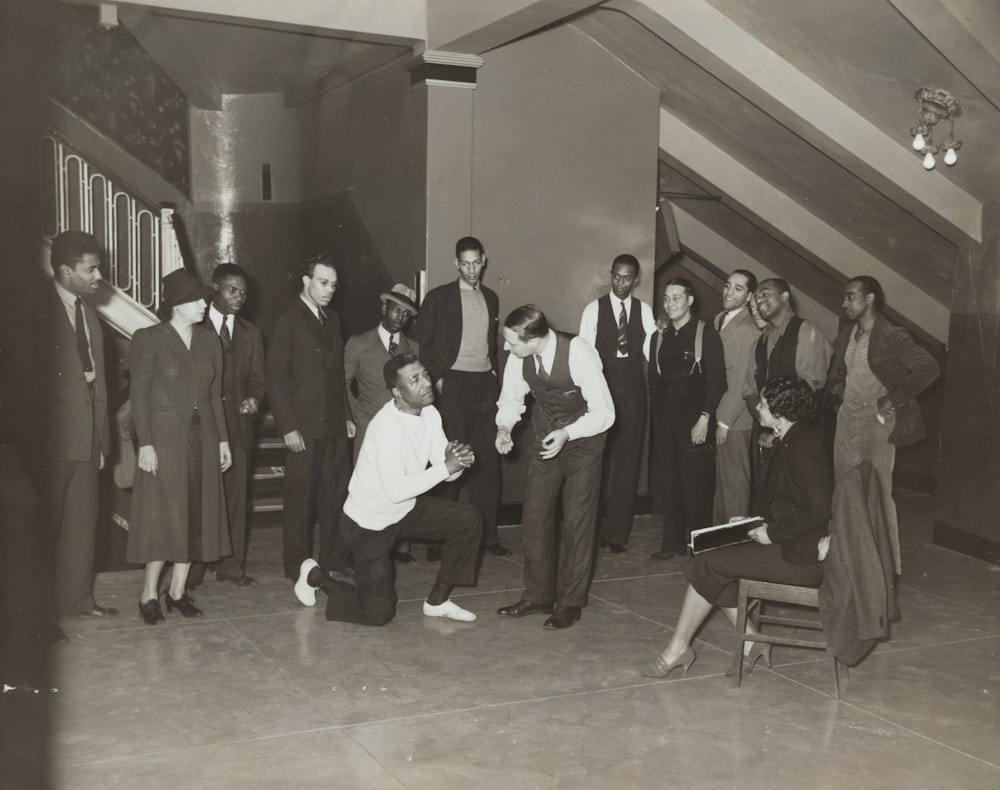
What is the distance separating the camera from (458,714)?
13.3ft

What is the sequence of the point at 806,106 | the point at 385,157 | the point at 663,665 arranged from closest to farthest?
the point at 663,665 → the point at 806,106 → the point at 385,157

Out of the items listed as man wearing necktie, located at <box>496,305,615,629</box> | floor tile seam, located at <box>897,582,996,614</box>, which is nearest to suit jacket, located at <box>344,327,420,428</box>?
man wearing necktie, located at <box>496,305,615,629</box>

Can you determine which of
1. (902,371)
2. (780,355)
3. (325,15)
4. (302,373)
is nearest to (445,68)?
(325,15)

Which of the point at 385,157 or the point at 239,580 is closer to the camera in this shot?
the point at 239,580

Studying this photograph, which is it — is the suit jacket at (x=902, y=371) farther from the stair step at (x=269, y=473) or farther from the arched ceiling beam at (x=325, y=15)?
the stair step at (x=269, y=473)

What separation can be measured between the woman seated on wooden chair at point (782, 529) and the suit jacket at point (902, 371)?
1.69m

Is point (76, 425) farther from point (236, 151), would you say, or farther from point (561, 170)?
point (236, 151)

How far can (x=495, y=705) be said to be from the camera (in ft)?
13.6

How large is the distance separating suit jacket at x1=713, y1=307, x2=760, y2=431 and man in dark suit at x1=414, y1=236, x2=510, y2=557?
1337 mm

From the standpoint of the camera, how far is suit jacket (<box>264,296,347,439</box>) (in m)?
5.71

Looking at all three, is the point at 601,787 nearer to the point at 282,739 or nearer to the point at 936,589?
the point at 282,739

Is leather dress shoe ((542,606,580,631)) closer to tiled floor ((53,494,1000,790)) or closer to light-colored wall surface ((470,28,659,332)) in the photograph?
tiled floor ((53,494,1000,790))

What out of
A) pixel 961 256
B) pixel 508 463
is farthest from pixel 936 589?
pixel 508 463

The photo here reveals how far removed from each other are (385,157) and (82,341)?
134 inches
